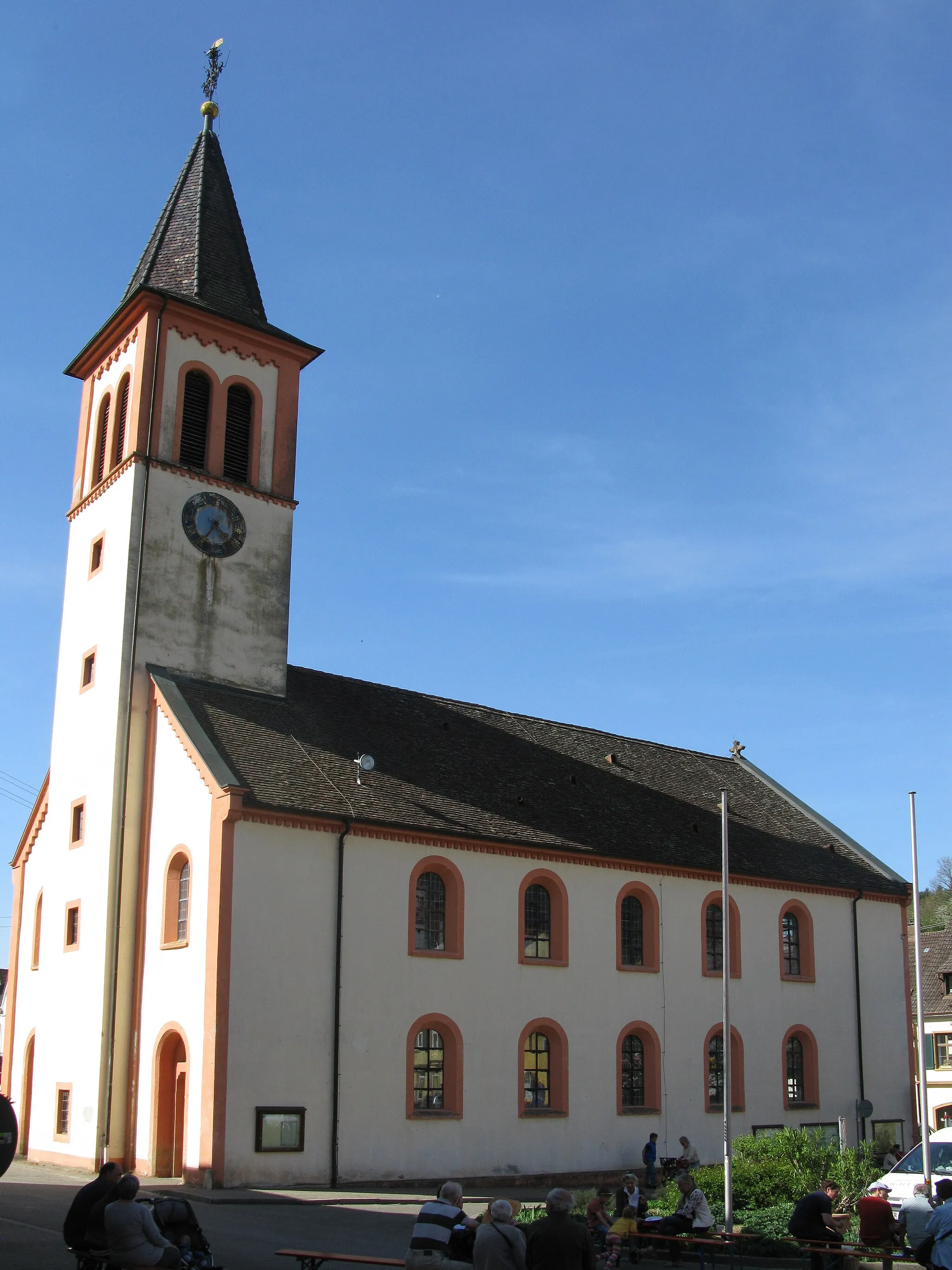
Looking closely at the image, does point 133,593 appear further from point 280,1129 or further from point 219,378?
point 280,1129

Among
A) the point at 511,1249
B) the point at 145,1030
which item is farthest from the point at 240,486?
the point at 511,1249

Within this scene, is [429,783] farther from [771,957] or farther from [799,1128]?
[799,1128]

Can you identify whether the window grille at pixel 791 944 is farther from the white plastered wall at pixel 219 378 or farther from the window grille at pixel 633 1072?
the white plastered wall at pixel 219 378

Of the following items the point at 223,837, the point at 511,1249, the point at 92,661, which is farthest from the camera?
the point at 92,661

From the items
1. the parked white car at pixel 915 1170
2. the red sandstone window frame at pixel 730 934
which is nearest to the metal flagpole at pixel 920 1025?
the parked white car at pixel 915 1170

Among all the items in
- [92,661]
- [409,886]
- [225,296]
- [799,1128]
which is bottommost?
[799,1128]

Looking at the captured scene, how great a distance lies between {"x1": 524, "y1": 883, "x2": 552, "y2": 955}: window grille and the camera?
99.2 ft

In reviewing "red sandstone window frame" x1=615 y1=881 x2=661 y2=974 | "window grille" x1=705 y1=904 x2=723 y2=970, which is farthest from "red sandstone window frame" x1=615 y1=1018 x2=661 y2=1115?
"window grille" x1=705 y1=904 x2=723 y2=970

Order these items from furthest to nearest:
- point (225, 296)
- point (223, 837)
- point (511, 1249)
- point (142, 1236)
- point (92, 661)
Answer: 1. point (225, 296)
2. point (92, 661)
3. point (223, 837)
4. point (142, 1236)
5. point (511, 1249)

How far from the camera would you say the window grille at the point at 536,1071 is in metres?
29.2

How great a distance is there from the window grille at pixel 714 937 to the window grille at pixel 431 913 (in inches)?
332

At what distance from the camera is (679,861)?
109 feet

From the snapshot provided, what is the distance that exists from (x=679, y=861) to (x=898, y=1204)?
12747 millimetres

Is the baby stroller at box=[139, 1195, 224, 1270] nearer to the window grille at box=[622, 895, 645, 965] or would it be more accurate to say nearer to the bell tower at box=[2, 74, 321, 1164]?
the bell tower at box=[2, 74, 321, 1164]
